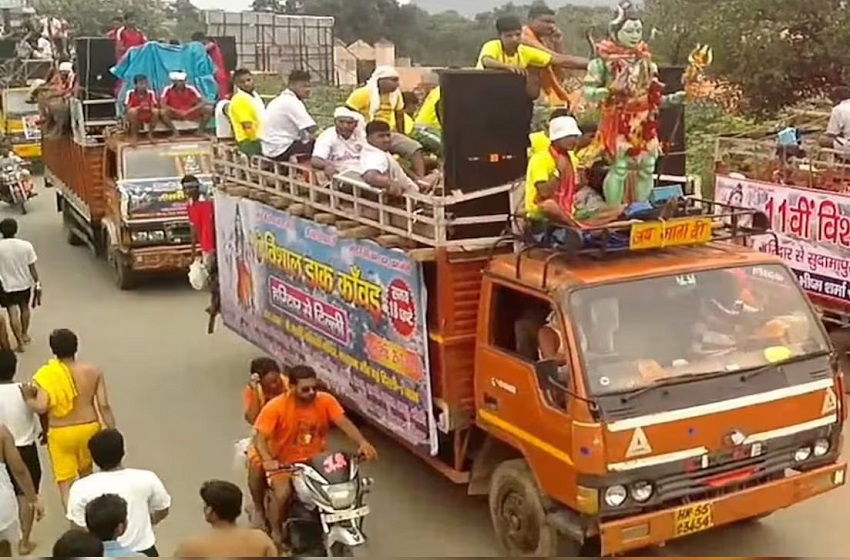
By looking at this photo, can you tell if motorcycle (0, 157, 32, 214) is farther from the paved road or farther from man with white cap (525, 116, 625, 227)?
man with white cap (525, 116, 625, 227)

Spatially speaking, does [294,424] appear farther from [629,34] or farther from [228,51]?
[228,51]

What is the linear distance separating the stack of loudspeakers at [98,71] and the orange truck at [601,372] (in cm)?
1025

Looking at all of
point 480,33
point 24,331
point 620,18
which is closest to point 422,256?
point 620,18

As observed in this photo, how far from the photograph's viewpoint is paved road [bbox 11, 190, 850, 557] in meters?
7.07

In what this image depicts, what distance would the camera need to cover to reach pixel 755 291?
6.50 metres

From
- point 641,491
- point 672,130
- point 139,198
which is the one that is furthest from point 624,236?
point 139,198

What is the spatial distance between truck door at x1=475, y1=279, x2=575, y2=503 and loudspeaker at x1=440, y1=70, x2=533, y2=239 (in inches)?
25.9

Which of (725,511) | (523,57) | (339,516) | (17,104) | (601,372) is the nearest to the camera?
(601,372)

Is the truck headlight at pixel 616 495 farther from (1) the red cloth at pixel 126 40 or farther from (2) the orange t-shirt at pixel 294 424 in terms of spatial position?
(1) the red cloth at pixel 126 40

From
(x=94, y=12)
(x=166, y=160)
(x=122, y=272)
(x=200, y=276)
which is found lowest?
(x=122, y=272)

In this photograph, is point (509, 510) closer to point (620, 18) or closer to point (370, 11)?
point (620, 18)

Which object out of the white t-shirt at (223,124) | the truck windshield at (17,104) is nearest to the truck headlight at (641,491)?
the white t-shirt at (223,124)

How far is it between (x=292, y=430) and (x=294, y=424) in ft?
0.11

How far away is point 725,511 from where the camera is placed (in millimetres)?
6016
